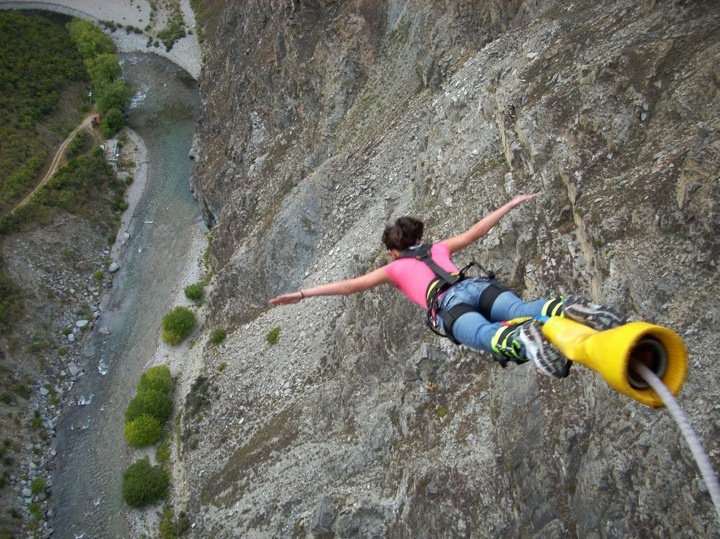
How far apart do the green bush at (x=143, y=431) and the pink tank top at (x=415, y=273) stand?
1124 inches

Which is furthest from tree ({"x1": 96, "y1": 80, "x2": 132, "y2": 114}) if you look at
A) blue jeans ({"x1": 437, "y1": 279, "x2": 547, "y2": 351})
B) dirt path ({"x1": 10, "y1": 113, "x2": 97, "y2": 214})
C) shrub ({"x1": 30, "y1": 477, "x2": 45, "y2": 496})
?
blue jeans ({"x1": 437, "y1": 279, "x2": 547, "y2": 351})

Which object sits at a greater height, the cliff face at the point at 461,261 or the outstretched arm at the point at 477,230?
the outstretched arm at the point at 477,230

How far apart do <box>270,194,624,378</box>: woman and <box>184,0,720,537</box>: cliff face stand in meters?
6.20

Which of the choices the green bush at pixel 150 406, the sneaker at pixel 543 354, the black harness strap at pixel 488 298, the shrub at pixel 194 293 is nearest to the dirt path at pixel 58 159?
the shrub at pixel 194 293

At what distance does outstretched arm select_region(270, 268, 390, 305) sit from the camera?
7848mm

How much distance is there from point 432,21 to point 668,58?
1499 cm

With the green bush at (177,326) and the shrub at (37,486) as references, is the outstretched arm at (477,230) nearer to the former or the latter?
the green bush at (177,326)

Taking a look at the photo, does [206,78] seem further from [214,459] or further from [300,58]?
[214,459]

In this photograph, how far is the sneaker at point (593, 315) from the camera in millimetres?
6184

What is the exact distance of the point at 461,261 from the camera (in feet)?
66.5

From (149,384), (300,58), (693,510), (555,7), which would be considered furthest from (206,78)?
(693,510)

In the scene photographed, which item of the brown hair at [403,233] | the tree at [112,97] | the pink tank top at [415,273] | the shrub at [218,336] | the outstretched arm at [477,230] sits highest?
the tree at [112,97]

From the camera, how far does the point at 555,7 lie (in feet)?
72.6

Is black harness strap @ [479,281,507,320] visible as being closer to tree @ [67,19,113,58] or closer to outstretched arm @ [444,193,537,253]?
outstretched arm @ [444,193,537,253]
